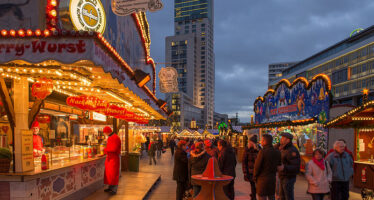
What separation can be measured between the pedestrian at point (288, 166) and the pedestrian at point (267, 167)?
0.67m

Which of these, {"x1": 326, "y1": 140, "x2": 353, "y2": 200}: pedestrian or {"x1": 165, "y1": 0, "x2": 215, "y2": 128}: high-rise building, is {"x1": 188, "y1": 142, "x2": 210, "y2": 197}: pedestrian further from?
{"x1": 165, "y1": 0, "x2": 215, "y2": 128}: high-rise building

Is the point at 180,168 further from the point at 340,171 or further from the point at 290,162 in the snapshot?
the point at 340,171

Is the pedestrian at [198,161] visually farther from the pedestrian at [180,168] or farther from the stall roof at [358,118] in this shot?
A: the stall roof at [358,118]

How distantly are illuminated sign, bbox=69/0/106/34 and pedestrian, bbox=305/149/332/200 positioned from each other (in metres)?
5.53

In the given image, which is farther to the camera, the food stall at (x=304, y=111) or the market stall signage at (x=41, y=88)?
the food stall at (x=304, y=111)

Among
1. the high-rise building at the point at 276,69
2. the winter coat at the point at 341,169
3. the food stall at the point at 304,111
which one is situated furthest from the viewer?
A: the high-rise building at the point at 276,69

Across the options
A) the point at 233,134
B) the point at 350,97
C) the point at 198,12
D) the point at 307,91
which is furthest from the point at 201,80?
the point at 307,91

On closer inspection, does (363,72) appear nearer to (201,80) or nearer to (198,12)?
(201,80)

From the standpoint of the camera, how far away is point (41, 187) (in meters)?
6.83

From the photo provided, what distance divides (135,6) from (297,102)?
14195 mm

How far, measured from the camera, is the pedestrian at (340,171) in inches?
313

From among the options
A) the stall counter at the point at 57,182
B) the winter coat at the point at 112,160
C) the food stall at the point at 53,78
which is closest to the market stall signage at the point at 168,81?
the food stall at the point at 53,78

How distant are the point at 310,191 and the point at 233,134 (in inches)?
1272

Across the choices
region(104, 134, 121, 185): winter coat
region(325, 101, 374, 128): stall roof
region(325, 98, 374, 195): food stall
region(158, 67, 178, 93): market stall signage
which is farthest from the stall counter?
region(325, 101, 374, 128): stall roof
